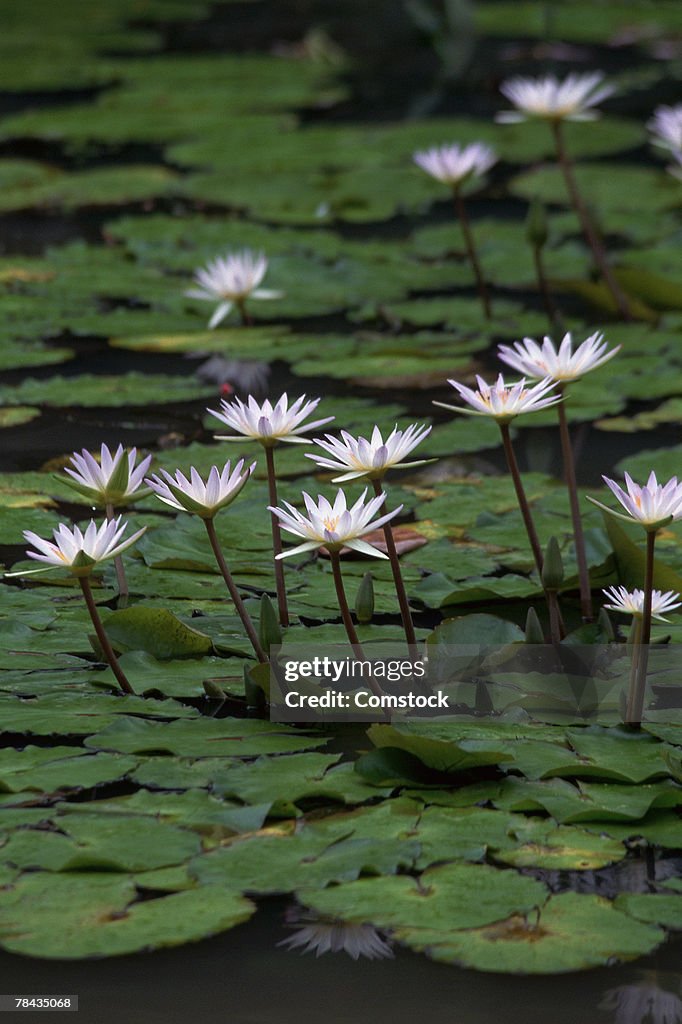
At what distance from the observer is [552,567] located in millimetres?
2229

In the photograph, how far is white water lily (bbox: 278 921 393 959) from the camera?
5.58ft

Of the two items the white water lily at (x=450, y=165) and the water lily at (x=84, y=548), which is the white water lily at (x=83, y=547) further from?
the white water lily at (x=450, y=165)

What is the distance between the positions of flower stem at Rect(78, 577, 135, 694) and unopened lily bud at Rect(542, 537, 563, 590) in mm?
663

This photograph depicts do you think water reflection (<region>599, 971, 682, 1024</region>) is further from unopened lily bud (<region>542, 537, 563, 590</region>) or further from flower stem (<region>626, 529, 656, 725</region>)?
unopened lily bud (<region>542, 537, 563, 590</region>)

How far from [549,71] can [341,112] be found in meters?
1.25

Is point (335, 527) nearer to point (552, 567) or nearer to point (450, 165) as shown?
point (552, 567)

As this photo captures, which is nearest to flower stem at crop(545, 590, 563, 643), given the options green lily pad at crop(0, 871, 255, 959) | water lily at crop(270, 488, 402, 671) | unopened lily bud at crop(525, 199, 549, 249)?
water lily at crop(270, 488, 402, 671)

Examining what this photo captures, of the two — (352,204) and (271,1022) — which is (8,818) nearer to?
(271,1022)

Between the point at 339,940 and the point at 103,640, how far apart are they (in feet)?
2.04

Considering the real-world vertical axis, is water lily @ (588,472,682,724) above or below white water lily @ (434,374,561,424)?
below

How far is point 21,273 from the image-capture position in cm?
480

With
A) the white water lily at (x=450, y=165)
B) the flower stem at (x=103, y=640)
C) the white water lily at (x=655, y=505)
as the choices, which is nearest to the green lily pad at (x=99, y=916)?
the flower stem at (x=103, y=640)

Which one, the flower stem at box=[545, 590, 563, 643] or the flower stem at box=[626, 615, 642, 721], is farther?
the flower stem at box=[545, 590, 563, 643]

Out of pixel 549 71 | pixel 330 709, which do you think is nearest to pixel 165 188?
pixel 549 71
